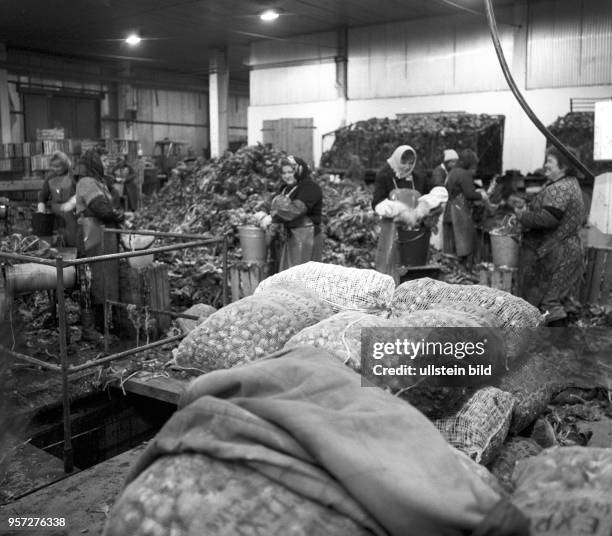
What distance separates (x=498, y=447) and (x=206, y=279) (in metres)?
5.52

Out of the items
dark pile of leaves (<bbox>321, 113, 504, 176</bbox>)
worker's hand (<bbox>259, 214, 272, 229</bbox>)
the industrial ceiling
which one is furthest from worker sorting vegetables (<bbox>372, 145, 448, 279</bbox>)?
the industrial ceiling

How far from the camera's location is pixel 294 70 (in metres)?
17.4

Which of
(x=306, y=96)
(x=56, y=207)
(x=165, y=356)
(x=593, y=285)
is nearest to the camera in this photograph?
(x=165, y=356)

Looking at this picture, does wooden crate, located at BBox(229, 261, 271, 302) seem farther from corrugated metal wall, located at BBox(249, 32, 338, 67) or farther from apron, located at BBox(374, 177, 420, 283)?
corrugated metal wall, located at BBox(249, 32, 338, 67)

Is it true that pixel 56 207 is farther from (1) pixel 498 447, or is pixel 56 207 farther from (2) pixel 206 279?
(1) pixel 498 447

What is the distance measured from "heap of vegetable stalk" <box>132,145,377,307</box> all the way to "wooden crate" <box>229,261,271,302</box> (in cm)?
50

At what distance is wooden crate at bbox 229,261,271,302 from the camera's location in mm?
6789

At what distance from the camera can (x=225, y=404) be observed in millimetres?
1590

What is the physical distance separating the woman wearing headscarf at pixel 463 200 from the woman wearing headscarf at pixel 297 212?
3157mm

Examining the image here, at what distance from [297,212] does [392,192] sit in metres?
0.98

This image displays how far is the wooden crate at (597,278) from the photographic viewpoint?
6.46 metres

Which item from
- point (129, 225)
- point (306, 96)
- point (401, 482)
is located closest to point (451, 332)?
point (401, 482)

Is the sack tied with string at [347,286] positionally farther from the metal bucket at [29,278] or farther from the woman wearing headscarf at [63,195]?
the woman wearing headscarf at [63,195]

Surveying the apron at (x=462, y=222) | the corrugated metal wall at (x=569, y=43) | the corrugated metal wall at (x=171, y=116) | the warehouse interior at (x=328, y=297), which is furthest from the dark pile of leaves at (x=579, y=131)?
the corrugated metal wall at (x=171, y=116)
